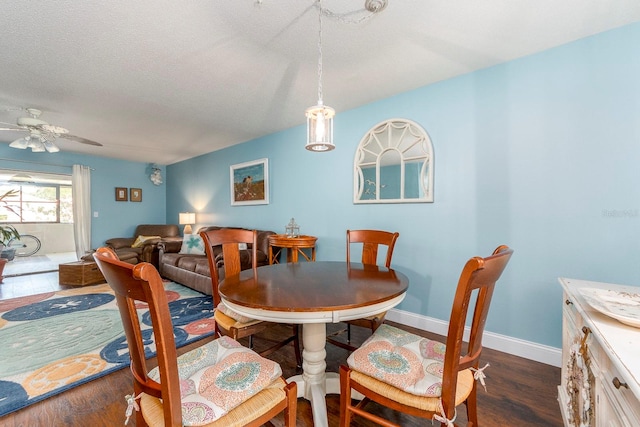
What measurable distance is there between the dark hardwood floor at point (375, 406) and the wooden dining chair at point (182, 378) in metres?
0.62

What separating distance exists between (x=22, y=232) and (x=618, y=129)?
10955mm

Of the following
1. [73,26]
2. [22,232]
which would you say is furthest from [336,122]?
[22,232]

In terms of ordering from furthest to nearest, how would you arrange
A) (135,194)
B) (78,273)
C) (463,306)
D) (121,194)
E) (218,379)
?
(135,194), (121,194), (78,273), (218,379), (463,306)

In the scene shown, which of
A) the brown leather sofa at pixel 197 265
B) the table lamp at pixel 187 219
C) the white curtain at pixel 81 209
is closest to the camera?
the brown leather sofa at pixel 197 265

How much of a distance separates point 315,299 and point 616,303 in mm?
1207

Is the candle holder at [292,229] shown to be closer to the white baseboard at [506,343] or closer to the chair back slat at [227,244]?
the chair back slat at [227,244]

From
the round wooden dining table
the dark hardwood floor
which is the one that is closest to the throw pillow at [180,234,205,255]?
the dark hardwood floor

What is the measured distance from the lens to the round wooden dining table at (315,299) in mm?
1102

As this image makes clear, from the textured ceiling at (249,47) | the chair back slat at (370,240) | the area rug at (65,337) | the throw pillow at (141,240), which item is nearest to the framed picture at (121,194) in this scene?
the throw pillow at (141,240)

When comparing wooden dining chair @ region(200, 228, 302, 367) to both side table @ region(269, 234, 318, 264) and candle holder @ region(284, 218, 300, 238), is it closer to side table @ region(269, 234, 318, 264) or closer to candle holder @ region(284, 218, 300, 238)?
side table @ region(269, 234, 318, 264)

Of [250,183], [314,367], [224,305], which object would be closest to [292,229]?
[250,183]

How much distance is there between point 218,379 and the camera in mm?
1011

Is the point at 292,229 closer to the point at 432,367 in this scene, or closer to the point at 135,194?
the point at 432,367

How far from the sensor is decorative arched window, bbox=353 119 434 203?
260cm
